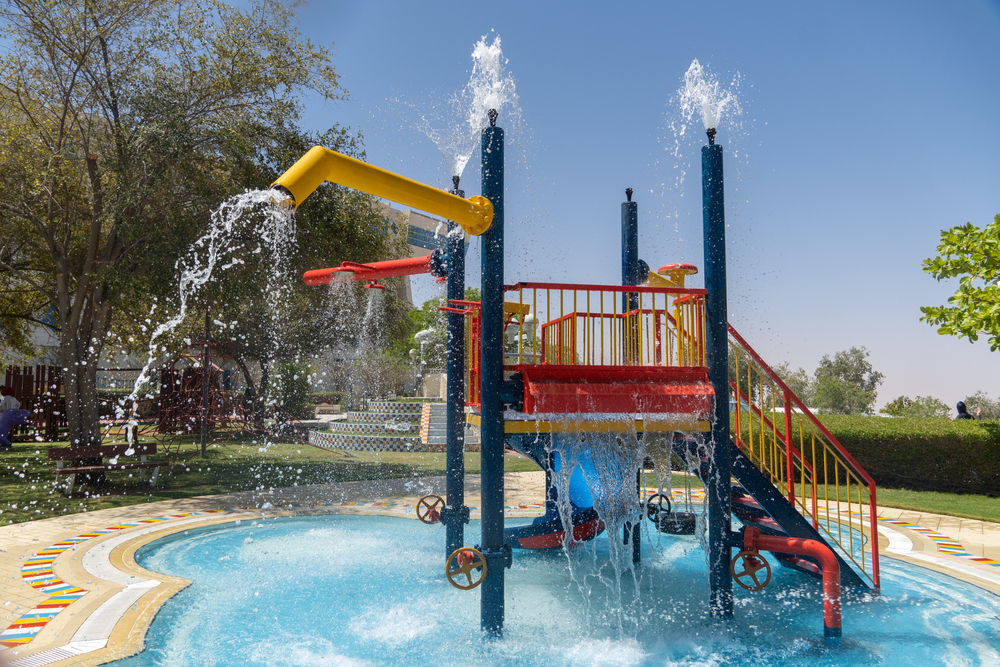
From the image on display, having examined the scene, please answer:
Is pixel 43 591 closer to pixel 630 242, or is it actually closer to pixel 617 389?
pixel 617 389

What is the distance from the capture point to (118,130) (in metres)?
12.2

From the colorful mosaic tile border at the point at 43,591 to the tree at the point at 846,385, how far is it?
6069cm

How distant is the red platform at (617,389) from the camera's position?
212 inches

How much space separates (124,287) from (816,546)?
482 inches

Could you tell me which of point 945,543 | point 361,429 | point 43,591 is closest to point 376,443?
point 361,429

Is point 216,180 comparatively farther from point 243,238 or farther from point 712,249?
point 712,249

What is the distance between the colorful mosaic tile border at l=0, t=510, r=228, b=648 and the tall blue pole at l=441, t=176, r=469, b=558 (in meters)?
3.80

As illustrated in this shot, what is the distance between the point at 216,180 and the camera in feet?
43.0

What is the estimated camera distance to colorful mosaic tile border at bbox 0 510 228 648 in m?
5.23

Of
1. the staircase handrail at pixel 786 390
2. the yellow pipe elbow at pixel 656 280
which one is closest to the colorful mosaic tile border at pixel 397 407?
the yellow pipe elbow at pixel 656 280

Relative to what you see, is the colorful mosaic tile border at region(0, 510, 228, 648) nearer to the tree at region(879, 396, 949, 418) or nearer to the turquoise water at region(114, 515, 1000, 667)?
the turquoise water at region(114, 515, 1000, 667)

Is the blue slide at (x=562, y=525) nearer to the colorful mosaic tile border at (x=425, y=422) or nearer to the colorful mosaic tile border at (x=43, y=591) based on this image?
the colorful mosaic tile border at (x=43, y=591)

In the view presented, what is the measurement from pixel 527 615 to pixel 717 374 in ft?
9.99

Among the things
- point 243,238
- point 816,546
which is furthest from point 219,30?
point 816,546
